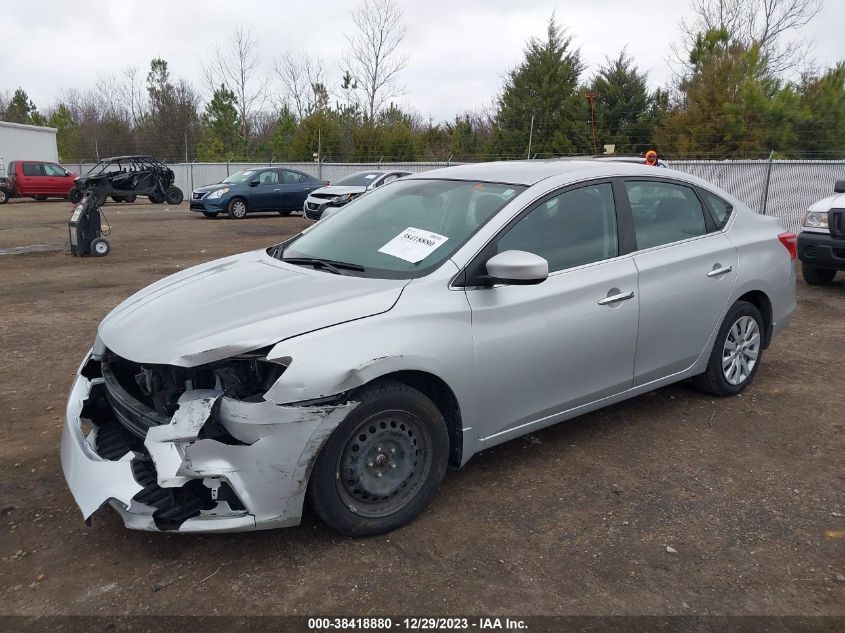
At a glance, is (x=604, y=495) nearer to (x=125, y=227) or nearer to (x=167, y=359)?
(x=167, y=359)

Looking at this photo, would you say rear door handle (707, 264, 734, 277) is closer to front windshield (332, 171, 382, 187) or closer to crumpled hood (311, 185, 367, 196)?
crumpled hood (311, 185, 367, 196)

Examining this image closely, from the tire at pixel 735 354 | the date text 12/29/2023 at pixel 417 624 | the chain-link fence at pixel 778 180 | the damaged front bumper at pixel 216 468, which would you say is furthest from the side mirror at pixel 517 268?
the chain-link fence at pixel 778 180

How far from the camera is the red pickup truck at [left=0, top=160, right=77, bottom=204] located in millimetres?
26938

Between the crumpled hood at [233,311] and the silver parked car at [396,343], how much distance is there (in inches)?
0.5

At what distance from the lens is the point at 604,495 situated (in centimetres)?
357

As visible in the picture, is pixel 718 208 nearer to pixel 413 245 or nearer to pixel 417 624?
pixel 413 245

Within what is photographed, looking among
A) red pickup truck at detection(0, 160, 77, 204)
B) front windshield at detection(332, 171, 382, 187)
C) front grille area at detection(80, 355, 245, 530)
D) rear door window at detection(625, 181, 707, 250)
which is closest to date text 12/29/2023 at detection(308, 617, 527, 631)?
front grille area at detection(80, 355, 245, 530)

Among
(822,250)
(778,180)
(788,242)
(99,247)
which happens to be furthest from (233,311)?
(778,180)

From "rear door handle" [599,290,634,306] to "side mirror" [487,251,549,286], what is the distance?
686mm

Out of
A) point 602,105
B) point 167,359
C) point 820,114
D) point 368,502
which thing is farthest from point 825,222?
point 602,105

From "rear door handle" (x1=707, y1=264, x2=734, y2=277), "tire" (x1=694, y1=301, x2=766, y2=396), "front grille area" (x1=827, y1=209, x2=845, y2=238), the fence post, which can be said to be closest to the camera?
"rear door handle" (x1=707, y1=264, x2=734, y2=277)

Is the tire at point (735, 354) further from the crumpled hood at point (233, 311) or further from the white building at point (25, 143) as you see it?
the white building at point (25, 143)

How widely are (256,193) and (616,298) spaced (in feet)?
59.8

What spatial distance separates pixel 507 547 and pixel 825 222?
288 inches
